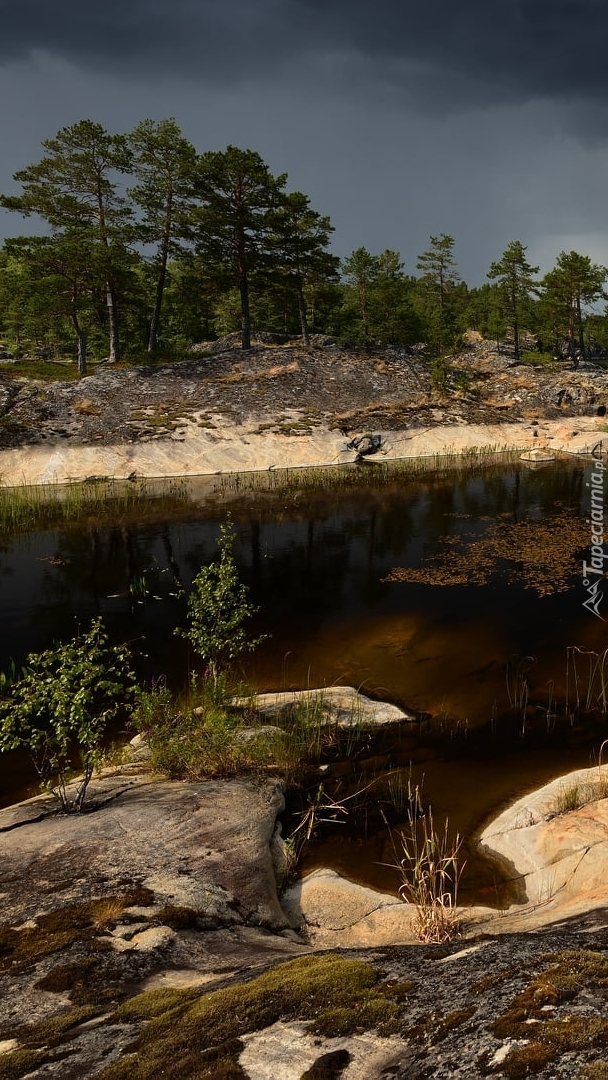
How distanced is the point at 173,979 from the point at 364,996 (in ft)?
6.53

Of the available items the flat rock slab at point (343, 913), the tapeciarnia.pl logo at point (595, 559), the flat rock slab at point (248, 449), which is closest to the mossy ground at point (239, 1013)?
the flat rock slab at point (343, 913)

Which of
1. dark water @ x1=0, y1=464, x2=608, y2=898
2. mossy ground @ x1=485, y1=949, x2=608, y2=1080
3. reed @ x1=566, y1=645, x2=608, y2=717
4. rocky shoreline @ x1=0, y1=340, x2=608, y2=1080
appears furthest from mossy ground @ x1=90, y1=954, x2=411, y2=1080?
reed @ x1=566, y1=645, x2=608, y2=717

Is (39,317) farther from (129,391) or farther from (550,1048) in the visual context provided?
(550,1048)

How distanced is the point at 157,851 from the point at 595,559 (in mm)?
19889

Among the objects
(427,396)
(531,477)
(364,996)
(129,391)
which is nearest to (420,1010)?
(364,996)

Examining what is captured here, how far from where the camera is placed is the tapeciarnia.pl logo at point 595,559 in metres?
17.4

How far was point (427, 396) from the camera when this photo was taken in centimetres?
5591

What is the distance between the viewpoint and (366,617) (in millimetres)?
16859

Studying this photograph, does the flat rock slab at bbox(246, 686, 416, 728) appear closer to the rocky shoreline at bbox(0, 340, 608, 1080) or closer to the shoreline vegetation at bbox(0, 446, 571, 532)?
the rocky shoreline at bbox(0, 340, 608, 1080)

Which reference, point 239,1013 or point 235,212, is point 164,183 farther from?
point 239,1013

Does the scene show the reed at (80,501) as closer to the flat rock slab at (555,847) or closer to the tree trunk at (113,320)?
the tree trunk at (113,320)

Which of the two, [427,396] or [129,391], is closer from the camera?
[129,391]

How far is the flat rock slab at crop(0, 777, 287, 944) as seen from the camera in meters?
Answer: 6.13

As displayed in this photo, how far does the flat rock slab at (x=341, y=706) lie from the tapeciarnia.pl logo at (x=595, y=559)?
27.0 feet
